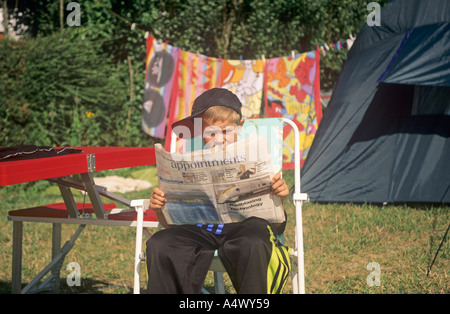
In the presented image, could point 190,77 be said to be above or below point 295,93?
above

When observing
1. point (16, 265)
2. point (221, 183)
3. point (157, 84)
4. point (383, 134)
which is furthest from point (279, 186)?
point (157, 84)

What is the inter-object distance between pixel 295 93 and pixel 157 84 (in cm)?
228

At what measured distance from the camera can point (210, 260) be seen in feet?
6.41

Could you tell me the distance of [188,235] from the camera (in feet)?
6.80

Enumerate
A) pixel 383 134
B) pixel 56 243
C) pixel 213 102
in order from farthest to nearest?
pixel 383 134, pixel 56 243, pixel 213 102

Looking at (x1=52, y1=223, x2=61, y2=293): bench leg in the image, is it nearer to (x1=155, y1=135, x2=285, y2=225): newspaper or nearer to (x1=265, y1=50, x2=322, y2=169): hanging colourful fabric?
(x1=155, y1=135, x2=285, y2=225): newspaper

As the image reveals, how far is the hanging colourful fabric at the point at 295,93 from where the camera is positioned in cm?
806

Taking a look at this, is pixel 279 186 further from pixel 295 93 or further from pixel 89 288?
pixel 295 93

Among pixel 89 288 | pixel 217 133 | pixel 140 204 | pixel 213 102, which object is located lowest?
pixel 89 288

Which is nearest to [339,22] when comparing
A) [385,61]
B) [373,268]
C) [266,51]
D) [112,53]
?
[266,51]

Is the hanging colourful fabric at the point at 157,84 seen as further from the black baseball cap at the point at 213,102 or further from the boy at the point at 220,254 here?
the boy at the point at 220,254
